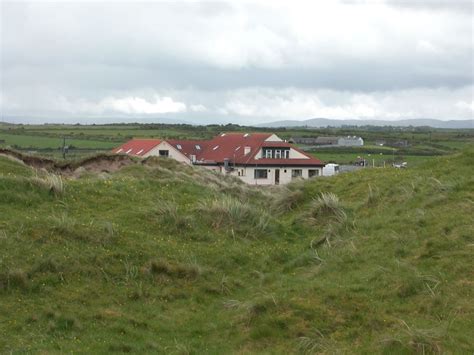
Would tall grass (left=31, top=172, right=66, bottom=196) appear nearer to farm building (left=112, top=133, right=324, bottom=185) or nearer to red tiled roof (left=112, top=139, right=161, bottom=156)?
red tiled roof (left=112, top=139, right=161, bottom=156)

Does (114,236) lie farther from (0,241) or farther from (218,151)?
(218,151)

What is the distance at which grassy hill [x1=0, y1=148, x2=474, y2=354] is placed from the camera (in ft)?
33.8

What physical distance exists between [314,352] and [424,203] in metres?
7.73

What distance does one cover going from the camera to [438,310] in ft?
34.4

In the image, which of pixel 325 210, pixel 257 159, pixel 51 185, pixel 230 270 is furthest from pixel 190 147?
pixel 230 270

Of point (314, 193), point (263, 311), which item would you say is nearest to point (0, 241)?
point (263, 311)

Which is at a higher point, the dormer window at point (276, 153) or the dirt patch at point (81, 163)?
the dirt patch at point (81, 163)

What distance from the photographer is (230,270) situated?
14367mm

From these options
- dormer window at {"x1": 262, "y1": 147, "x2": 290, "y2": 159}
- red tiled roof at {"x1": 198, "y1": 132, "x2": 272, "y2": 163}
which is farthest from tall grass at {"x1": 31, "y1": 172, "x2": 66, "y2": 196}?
dormer window at {"x1": 262, "y1": 147, "x2": 290, "y2": 159}

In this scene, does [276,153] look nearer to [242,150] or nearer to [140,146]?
[242,150]

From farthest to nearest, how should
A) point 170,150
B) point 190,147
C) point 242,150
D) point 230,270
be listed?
point 190,147 → point 242,150 → point 170,150 → point 230,270

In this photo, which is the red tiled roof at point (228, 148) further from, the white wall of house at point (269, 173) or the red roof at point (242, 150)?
the white wall of house at point (269, 173)

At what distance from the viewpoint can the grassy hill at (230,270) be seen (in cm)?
1029

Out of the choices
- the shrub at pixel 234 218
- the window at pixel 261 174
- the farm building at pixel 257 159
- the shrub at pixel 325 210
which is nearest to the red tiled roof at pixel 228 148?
the farm building at pixel 257 159
